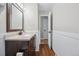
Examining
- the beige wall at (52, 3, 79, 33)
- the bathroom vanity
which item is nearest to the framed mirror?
the bathroom vanity

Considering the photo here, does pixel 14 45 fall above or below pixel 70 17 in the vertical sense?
below

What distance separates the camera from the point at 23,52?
5.01 ft

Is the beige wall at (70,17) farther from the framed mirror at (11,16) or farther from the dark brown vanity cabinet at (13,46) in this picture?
the framed mirror at (11,16)

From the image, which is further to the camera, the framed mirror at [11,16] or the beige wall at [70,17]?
the framed mirror at [11,16]

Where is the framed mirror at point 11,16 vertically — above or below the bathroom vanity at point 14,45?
above

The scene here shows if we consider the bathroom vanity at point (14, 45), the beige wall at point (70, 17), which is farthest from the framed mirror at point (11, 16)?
the beige wall at point (70, 17)

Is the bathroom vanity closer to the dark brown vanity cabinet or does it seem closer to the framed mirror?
the dark brown vanity cabinet

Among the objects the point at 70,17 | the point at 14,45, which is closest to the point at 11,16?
the point at 14,45

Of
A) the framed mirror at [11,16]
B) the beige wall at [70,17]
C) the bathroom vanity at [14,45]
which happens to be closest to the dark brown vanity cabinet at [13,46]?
the bathroom vanity at [14,45]

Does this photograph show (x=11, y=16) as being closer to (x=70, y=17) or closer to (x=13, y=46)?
(x=13, y=46)

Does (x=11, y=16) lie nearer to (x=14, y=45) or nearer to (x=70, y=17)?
(x=14, y=45)

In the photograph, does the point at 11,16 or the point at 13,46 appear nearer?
the point at 13,46

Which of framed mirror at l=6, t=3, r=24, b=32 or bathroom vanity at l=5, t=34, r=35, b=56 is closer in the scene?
bathroom vanity at l=5, t=34, r=35, b=56

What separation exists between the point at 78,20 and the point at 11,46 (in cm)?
102
